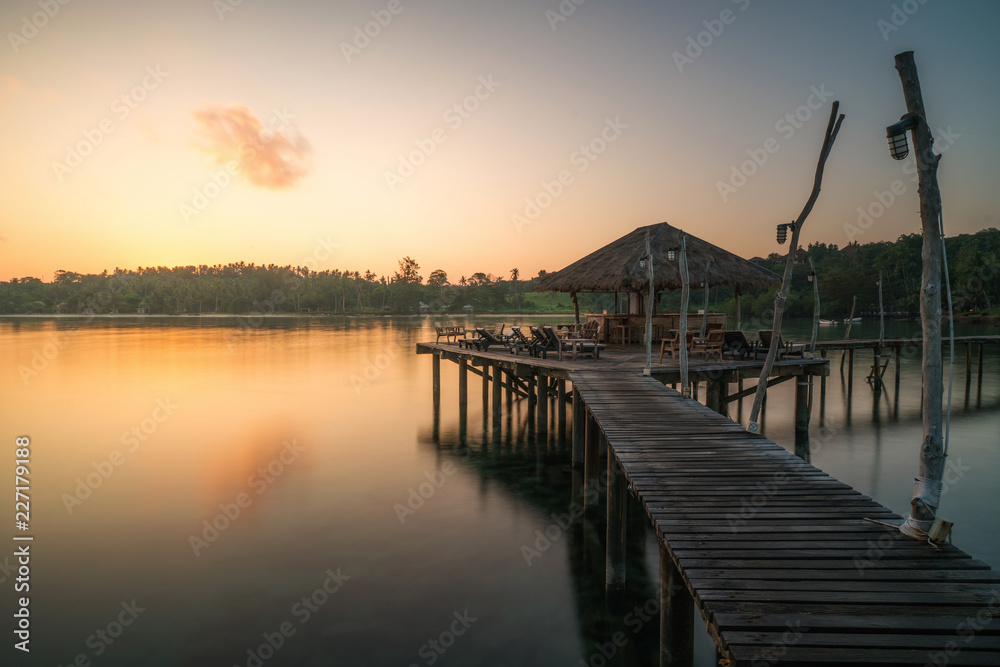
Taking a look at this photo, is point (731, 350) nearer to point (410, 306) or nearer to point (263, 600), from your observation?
point (263, 600)

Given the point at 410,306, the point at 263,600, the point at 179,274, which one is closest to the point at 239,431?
the point at 263,600

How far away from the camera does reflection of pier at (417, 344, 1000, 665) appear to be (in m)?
2.64

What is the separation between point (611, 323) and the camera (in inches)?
757

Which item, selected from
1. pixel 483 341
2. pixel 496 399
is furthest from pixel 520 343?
pixel 496 399

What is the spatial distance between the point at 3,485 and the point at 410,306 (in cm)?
10278

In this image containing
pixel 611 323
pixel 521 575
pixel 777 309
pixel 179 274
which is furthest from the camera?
pixel 179 274

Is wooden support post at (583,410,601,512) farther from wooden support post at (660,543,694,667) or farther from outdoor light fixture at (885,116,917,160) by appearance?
outdoor light fixture at (885,116,917,160)

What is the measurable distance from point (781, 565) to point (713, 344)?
11.3m

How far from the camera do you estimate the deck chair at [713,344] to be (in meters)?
13.7

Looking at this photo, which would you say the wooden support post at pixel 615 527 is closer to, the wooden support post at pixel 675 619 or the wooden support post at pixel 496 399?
the wooden support post at pixel 675 619

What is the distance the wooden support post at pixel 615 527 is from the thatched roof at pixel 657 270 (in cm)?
1059

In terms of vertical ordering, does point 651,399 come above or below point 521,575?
above

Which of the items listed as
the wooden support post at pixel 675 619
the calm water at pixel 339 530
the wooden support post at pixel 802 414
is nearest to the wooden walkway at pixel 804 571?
the wooden support post at pixel 675 619

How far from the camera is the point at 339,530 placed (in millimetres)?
9422
